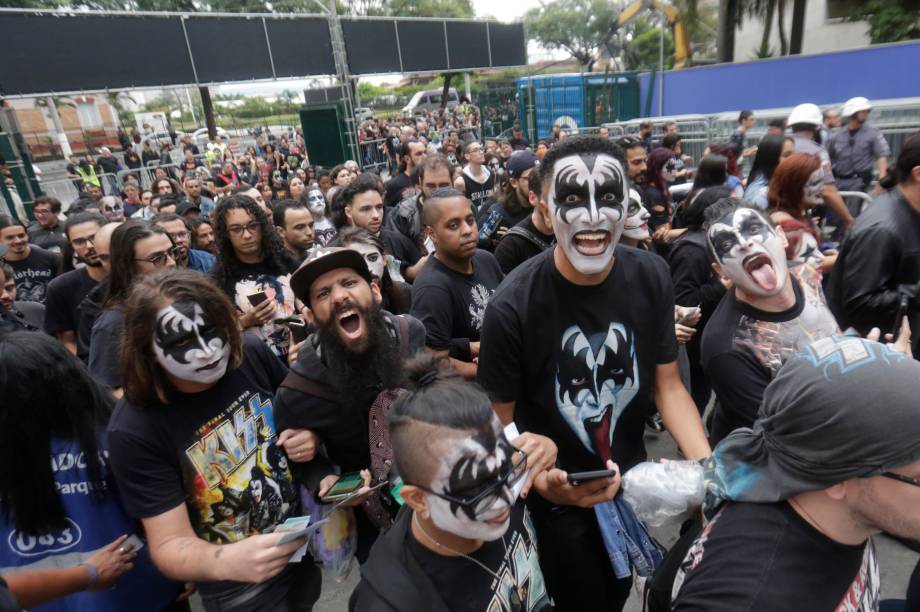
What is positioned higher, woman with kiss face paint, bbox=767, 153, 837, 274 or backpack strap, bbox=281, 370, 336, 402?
woman with kiss face paint, bbox=767, 153, 837, 274

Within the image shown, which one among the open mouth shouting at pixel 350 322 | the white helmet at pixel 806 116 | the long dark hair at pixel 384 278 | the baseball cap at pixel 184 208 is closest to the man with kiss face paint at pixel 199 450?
the open mouth shouting at pixel 350 322

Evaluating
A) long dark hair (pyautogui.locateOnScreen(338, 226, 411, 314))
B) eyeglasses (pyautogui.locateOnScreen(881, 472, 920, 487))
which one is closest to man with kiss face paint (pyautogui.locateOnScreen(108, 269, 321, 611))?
long dark hair (pyautogui.locateOnScreen(338, 226, 411, 314))

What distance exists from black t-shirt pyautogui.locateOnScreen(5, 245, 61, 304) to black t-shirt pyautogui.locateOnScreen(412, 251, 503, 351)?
13.5 feet

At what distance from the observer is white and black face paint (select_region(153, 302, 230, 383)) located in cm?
190

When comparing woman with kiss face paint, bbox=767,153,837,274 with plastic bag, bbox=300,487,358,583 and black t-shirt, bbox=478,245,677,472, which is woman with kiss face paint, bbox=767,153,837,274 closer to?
black t-shirt, bbox=478,245,677,472

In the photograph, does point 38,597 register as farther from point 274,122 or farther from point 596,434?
point 274,122

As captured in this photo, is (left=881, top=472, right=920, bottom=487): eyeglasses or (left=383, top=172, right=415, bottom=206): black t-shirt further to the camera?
(left=383, top=172, right=415, bottom=206): black t-shirt

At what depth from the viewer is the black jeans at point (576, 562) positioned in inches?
79.8

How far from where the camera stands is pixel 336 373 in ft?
7.11

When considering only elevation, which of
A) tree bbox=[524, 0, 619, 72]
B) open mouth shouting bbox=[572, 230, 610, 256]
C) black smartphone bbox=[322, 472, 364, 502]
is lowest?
black smartphone bbox=[322, 472, 364, 502]

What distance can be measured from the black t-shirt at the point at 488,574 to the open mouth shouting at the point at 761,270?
135 cm

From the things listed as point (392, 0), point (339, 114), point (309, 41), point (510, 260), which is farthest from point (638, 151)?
point (392, 0)

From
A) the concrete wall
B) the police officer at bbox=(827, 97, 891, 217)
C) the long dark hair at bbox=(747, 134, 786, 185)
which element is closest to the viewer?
the long dark hair at bbox=(747, 134, 786, 185)

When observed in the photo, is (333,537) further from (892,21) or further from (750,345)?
(892,21)
